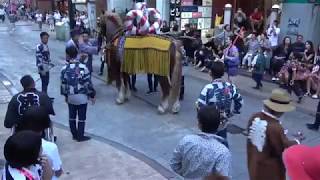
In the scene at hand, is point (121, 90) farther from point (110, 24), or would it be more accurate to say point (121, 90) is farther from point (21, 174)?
point (21, 174)

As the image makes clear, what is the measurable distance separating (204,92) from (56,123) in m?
4.09

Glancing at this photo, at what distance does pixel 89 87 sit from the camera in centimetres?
679

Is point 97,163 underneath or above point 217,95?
underneath

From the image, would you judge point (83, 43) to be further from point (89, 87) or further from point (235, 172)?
point (235, 172)

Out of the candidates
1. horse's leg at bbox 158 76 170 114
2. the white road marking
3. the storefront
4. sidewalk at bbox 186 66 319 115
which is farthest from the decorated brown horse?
the storefront

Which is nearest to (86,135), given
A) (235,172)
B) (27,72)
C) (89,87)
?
(89,87)

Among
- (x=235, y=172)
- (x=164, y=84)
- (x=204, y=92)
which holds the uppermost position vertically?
(x=204, y=92)

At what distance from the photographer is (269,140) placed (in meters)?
3.93

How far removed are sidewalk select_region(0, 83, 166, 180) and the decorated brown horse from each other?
2105 mm

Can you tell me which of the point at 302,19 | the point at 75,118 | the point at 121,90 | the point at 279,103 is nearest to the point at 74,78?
the point at 75,118

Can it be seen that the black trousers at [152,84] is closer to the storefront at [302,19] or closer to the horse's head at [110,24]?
the horse's head at [110,24]

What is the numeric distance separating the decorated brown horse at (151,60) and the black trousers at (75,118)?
2019 millimetres

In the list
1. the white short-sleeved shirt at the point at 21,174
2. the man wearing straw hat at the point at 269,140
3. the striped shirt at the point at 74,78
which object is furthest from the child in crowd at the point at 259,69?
the white short-sleeved shirt at the point at 21,174

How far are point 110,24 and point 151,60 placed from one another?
1890 mm
